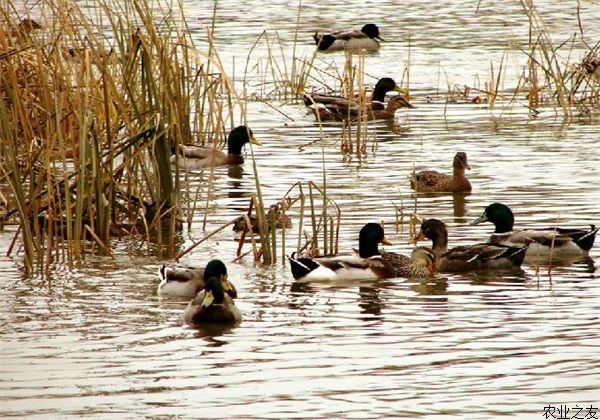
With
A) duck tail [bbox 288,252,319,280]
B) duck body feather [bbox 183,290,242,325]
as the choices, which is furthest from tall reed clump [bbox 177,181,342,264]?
duck body feather [bbox 183,290,242,325]

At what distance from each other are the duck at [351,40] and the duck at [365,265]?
54.9 ft

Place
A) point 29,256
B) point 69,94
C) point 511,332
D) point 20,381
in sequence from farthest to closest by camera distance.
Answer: point 69,94 < point 29,256 < point 511,332 < point 20,381

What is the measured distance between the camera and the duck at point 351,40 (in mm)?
29266

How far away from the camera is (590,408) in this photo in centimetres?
767

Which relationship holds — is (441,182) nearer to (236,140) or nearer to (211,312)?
(236,140)

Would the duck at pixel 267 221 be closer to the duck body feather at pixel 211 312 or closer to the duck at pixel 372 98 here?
the duck body feather at pixel 211 312

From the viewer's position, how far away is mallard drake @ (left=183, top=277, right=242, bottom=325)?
995cm

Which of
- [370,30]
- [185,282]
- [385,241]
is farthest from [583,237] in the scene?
[370,30]

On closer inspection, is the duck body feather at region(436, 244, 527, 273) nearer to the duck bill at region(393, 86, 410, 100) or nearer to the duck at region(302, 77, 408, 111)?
the duck at region(302, 77, 408, 111)

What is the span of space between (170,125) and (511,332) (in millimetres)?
4014

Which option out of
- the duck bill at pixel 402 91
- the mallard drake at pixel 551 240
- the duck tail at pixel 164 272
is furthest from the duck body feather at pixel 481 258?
the duck bill at pixel 402 91

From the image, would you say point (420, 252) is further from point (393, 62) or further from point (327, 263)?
point (393, 62)

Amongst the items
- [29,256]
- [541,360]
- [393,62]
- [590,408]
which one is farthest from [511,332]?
[393,62]

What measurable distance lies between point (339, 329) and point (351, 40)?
2034cm
